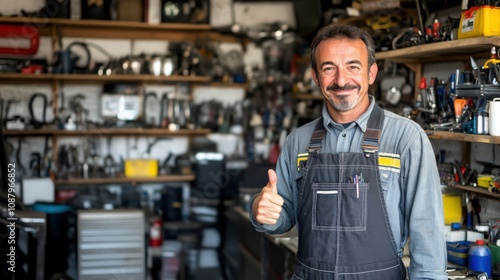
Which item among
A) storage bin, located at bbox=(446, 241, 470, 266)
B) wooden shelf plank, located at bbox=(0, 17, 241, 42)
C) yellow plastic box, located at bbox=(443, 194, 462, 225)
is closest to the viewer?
storage bin, located at bbox=(446, 241, 470, 266)

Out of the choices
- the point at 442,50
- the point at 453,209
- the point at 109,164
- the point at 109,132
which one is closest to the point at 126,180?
the point at 109,164

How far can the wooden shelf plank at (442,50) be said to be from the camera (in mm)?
2388

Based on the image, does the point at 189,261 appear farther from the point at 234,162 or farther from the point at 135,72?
the point at 135,72

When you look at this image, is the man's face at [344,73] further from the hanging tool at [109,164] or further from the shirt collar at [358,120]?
the hanging tool at [109,164]

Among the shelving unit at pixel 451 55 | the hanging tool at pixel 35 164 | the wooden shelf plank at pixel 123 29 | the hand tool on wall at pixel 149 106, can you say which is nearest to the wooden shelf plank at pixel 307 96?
the wooden shelf plank at pixel 123 29

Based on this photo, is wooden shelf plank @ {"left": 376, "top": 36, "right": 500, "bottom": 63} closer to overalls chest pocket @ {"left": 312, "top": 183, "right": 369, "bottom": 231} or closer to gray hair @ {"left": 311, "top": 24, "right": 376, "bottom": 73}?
gray hair @ {"left": 311, "top": 24, "right": 376, "bottom": 73}

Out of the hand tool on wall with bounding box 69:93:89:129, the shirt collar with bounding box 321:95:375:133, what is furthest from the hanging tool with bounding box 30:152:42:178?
the shirt collar with bounding box 321:95:375:133

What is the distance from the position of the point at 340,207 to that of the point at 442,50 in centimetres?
126

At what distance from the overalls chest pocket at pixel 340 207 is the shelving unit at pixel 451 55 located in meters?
0.81

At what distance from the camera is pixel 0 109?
4.97 metres

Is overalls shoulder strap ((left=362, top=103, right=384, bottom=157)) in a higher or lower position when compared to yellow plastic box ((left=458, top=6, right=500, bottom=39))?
lower

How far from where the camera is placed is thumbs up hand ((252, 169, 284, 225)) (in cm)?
171

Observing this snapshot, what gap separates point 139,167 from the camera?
526cm

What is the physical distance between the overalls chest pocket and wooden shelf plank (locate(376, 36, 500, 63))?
0.97 meters
